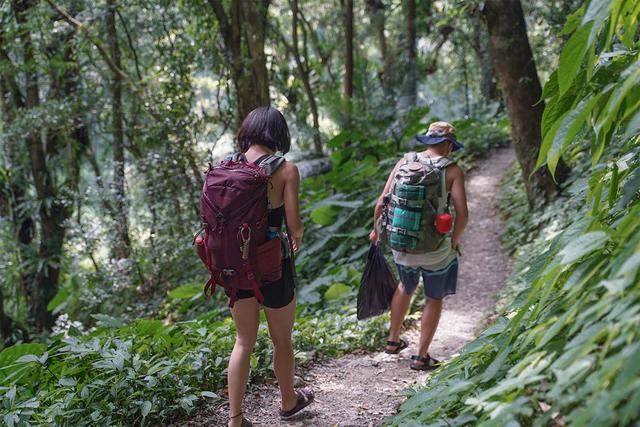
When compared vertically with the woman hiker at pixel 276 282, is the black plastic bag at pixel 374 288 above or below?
below

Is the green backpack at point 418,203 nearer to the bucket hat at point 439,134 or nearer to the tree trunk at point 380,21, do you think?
the bucket hat at point 439,134

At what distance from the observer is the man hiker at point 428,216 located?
14.6 ft

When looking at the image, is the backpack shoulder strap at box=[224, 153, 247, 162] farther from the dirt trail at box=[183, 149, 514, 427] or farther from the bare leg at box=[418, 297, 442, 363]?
the bare leg at box=[418, 297, 442, 363]

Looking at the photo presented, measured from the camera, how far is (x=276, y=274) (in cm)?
331

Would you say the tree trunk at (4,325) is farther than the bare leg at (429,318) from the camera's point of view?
Yes

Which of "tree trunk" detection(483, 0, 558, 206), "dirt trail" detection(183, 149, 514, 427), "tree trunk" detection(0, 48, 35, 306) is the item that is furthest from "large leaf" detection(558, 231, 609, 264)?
"tree trunk" detection(0, 48, 35, 306)

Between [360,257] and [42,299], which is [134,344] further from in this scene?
[42,299]

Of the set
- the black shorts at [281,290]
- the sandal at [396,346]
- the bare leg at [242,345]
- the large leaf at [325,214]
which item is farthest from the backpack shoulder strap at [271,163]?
the large leaf at [325,214]

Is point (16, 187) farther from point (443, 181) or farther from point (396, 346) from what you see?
point (443, 181)

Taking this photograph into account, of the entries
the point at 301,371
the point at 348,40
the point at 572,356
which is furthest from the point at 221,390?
the point at 348,40

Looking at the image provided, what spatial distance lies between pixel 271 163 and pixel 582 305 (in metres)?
1.94

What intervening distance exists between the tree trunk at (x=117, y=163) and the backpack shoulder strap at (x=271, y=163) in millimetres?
7759

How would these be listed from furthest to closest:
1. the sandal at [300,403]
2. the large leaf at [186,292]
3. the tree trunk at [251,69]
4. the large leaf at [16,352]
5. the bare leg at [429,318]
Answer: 1. the tree trunk at [251,69]
2. the large leaf at [186,292]
3. the bare leg at [429,318]
4. the large leaf at [16,352]
5. the sandal at [300,403]

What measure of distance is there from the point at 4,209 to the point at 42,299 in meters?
1.98
